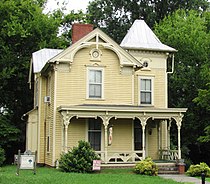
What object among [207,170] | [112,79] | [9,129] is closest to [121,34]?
[9,129]

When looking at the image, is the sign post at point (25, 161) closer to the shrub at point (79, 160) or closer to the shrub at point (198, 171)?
the shrub at point (79, 160)

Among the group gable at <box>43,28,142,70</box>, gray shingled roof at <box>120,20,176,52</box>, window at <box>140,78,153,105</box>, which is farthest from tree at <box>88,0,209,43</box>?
gable at <box>43,28,142,70</box>

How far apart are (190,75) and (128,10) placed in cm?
1686

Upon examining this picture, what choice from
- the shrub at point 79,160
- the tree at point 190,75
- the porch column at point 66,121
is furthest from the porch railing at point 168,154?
the tree at point 190,75

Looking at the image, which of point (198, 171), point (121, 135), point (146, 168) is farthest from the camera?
point (121, 135)

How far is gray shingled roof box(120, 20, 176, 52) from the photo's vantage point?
28.2m

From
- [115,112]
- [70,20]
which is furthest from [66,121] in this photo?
[70,20]

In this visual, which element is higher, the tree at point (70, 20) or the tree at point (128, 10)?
the tree at point (128, 10)

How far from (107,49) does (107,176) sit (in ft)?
28.0

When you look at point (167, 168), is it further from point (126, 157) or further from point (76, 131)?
point (76, 131)

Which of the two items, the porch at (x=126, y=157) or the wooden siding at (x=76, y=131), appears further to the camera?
the wooden siding at (x=76, y=131)

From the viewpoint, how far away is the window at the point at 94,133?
2509 cm

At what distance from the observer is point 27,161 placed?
64.6ft

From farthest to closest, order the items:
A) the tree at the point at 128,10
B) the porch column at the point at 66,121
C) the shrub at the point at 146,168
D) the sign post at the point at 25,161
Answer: the tree at the point at 128,10 → the porch column at the point at 66,121 → the shrub at the point at 146,168 → the sign post at the point at 25,161
